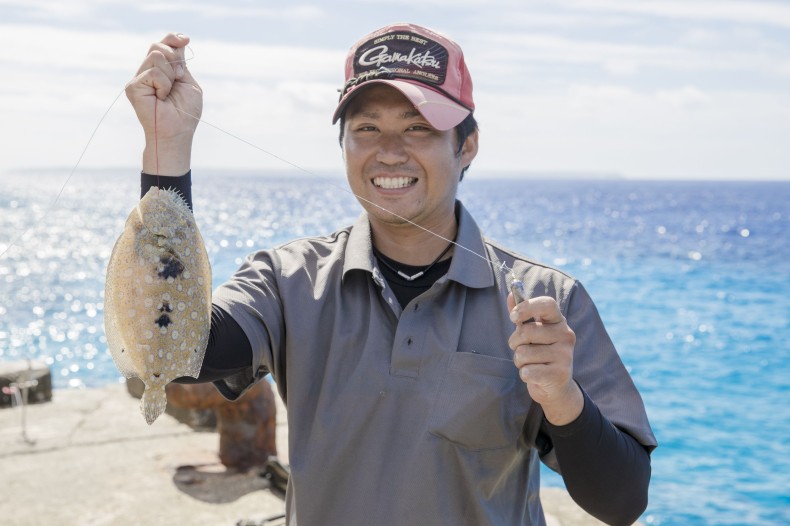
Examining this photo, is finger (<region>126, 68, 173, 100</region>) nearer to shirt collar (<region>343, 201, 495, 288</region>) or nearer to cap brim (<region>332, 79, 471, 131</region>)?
cap brim (<region>332, 79, 471, 131</region>)

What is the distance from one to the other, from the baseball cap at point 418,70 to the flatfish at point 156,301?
3.01ft

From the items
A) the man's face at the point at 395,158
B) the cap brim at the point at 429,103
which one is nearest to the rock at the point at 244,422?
the man's face at the point at 395,158

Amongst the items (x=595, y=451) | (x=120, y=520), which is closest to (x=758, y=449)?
(x=120, y=520)

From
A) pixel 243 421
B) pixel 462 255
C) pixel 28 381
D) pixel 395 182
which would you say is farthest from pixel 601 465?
pixel 28 381

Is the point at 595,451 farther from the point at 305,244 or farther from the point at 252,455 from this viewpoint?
the point at 252,455

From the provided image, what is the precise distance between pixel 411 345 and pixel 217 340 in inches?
25.6

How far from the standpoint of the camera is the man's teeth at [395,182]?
Answer: 9.55 feet

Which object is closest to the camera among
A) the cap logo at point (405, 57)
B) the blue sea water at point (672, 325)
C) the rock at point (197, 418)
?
the cap logo at point (405, 57)

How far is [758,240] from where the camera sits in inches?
2195

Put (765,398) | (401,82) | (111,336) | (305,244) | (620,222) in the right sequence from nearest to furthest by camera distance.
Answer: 1. (111,336)
2. (401,82)
3. (305,244)
4. (765,398)
5. (620,222)

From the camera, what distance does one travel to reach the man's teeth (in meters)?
2.91

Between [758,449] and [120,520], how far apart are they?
13453 millimetres

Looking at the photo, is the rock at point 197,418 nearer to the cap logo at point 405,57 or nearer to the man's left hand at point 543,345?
the cap logo at point 405,57

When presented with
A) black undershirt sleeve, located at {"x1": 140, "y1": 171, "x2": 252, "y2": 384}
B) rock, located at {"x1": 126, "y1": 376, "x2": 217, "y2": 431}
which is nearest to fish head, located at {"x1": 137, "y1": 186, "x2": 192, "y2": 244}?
black undershirt sleeve, located at {"x1": 140, "y1": 171, "x2": 252, "y2": 384}
